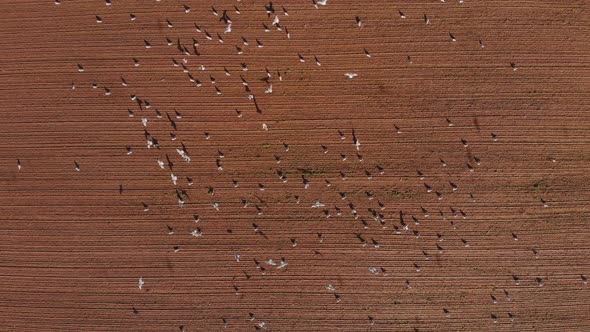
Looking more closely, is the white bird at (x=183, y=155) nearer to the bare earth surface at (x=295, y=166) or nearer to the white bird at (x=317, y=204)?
the bare earth surface at (x=295, y=166)

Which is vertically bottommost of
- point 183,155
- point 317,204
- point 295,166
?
point 317,204

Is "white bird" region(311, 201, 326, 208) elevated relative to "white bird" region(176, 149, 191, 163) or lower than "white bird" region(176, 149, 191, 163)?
lower

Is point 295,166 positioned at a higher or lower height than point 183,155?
lower

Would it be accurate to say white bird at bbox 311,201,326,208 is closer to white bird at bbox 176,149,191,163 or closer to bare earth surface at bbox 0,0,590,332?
bare earth surface at bbox 0,0,590,332

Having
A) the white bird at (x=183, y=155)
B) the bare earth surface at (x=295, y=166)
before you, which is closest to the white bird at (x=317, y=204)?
the bare earth surface at (x=295, y=166)

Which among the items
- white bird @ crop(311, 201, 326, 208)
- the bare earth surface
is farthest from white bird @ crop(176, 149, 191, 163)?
white bird @ crop(311, 201, 326, 208)

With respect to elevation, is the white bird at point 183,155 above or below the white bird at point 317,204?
above

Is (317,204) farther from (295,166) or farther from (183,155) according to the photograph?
(183,155)

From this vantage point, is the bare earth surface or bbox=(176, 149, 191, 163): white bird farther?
bbox=(176, 149, 191, 163): white bird

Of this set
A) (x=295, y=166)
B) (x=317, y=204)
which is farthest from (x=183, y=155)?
(x=317, y=204)
